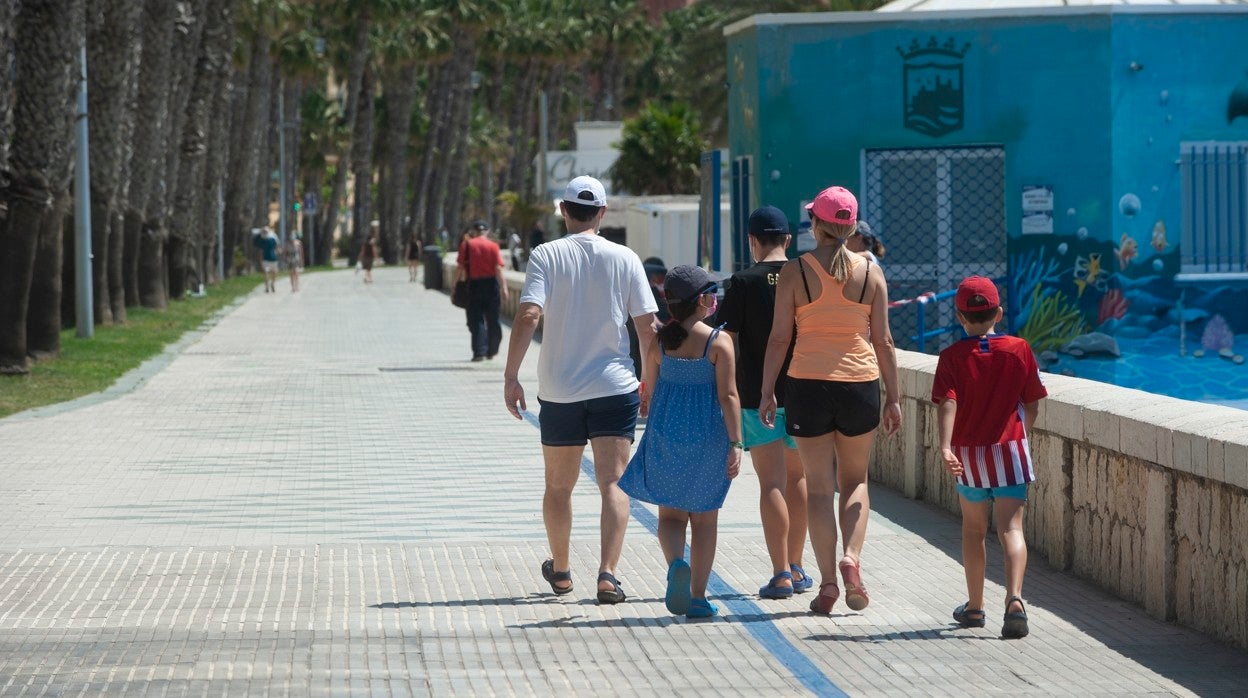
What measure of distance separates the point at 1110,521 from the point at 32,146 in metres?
16.2

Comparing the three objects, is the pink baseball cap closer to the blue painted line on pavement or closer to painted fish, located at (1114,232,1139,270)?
the blue painted line on pavement

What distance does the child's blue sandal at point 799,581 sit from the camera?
26.6 ft

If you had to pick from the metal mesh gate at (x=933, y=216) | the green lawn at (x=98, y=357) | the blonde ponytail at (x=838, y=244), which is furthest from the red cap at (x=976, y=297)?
the green lawn at (x=98, y=357)

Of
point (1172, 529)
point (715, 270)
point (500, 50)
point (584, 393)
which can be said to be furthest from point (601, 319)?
point (500, 50)

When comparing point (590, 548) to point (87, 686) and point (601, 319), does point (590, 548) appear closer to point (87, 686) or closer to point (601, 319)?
point (601, 319)

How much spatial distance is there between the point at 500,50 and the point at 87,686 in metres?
81.0

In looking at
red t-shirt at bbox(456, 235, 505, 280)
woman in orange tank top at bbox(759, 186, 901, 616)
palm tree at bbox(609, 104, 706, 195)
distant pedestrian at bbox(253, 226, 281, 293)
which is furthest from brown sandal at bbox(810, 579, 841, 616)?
palm tree at bbox(609, 104, 706, 195)

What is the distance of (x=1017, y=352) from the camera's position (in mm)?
7234

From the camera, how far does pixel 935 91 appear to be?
15.8m

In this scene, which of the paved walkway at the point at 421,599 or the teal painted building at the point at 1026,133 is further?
the teal painted building at the point at 1026,133

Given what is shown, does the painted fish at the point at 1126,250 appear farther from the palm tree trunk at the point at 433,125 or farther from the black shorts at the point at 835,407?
the palm tree trunk at the point at 433,125

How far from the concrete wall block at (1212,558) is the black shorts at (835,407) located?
4.14 ft

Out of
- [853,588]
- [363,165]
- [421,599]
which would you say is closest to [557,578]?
[421,599]

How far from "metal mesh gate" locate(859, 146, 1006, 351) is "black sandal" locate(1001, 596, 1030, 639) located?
860cm
